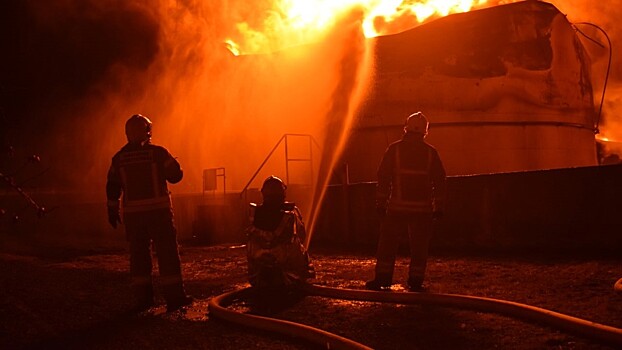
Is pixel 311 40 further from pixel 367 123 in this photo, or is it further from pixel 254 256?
pixel 254 256

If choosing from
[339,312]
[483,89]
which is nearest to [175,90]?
[483,89]

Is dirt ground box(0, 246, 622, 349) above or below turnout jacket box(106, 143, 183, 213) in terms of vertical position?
below

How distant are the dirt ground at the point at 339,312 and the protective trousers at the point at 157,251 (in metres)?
0.21

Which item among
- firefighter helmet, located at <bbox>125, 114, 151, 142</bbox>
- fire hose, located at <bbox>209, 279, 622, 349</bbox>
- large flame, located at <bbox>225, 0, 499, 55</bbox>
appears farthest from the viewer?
large flame, located at <bbox>225, 0, 499, 55</bbox>

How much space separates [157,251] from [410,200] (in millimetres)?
2440

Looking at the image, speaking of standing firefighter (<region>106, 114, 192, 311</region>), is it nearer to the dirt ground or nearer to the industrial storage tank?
the dirt ground

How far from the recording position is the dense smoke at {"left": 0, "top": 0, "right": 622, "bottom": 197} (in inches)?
626

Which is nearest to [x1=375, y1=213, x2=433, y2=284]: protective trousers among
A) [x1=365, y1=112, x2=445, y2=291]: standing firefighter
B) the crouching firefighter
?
[x1=365, y1=112, x2=445, y2=291]: standing firefighter

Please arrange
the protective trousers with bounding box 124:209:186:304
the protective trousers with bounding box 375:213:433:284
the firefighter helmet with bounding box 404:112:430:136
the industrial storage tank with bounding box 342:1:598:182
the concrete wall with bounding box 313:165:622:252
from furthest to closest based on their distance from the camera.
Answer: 1. the industrial storage tank with bounding box 342:1:598:182
2. the concrete wall with bounding box 313:165:622:252
3. the firefighter helmet with bounding box 404:112:430:136
4. the protective trousers with bounding box 375:213:433:284
5. the protective trousers with bounding box 124:209:186:304

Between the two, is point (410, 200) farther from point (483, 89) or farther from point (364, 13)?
point (364, 13)

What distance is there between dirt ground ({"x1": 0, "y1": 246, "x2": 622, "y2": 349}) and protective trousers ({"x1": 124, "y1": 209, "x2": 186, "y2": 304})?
8.4 inches

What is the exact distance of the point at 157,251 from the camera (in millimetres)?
5336

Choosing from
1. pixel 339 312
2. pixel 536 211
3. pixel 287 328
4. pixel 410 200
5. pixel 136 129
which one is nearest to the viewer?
pixel 287 328

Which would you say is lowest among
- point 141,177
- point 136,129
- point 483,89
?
point 141,177
